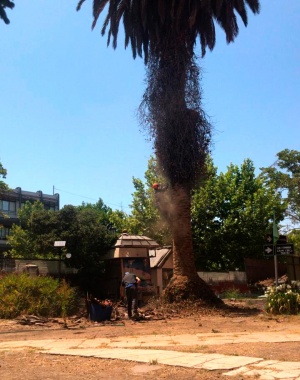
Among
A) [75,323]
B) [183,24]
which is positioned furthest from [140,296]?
[183,24]

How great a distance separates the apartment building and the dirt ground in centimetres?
4942

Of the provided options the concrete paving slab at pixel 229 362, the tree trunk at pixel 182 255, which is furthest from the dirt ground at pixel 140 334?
the tree trunk at pixel 182 255

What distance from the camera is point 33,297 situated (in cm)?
1390

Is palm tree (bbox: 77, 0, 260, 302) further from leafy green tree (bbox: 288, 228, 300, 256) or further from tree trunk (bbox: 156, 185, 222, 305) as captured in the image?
leafy green tree (bbox: 288, 228, 300, 256)

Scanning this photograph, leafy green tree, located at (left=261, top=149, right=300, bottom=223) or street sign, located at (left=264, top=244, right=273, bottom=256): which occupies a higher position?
leafy green tree, located at (left=261, top=149, right=300, bottom=223)

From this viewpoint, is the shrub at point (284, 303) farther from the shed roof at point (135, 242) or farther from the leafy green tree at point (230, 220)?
the leafy green tree at point (230, 220)

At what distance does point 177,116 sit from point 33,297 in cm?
776

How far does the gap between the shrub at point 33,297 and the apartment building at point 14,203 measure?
4730cm

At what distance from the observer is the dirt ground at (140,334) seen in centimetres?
609

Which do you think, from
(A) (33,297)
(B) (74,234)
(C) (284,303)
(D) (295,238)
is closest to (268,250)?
(C) (284,303)

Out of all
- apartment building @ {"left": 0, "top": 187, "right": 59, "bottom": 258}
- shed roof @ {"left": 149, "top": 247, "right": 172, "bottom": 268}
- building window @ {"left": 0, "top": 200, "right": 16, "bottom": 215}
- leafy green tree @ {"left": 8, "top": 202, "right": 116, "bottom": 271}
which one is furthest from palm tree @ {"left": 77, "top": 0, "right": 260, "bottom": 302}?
building window @ {"left": 0, "top": 200, "right": 16, "bottom": 215}

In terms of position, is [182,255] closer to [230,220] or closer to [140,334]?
[140,334]

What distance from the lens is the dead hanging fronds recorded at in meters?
16.1

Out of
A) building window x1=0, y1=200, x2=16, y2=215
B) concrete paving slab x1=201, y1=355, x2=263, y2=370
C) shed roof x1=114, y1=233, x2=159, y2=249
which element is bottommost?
concrete paving slab x1=201, y1=355, x2=263, y2=370
